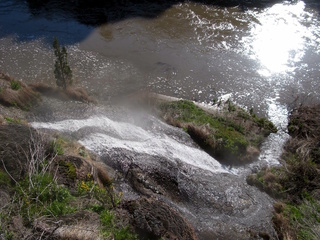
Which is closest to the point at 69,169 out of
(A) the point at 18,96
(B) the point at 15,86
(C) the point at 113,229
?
(C) the point at 113,229

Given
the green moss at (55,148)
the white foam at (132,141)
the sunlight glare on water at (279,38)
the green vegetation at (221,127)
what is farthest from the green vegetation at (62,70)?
the sunlight glare on water at (279,38)

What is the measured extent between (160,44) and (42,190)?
586 inches

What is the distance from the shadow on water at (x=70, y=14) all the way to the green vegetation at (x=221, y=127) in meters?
8.76

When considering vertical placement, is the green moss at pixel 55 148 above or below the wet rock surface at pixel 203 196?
above

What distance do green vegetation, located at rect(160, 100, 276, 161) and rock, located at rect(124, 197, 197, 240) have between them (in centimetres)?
620

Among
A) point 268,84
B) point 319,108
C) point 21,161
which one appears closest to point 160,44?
point 268,84

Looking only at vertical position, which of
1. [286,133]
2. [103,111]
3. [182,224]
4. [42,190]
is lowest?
[286,133]

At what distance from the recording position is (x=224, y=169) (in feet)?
43.3

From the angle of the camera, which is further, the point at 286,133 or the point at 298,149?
the point at 286,133

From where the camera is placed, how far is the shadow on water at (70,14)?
20.8m

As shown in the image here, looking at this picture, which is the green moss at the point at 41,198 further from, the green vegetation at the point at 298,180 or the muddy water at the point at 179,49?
Result: the muddy water at the point at 179,49

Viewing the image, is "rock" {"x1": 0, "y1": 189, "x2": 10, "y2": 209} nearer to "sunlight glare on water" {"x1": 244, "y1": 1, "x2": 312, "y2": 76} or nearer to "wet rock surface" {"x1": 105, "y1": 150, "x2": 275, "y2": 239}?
"wet rock surface" {"x1": 105, "y1": 150, "x2": 275, "y2": 239}

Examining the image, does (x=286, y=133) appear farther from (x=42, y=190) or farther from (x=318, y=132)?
(x=42, y=190)

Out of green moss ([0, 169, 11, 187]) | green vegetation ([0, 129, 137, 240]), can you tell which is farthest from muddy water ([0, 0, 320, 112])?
green moss ([0, 169, 11, 187])
